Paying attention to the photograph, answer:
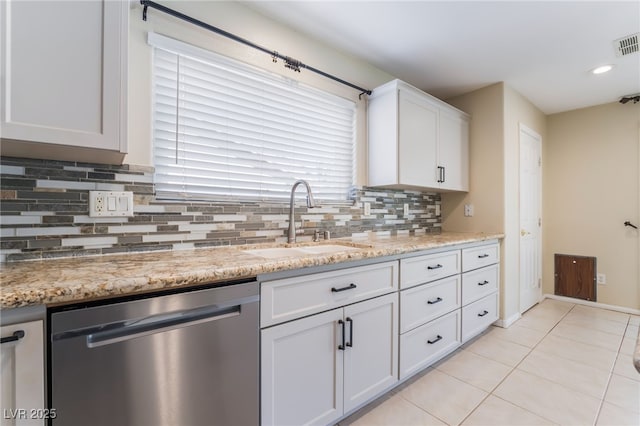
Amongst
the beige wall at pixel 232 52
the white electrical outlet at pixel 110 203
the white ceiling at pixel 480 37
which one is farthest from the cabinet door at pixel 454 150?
the white electrical outlet at pixel 110 203

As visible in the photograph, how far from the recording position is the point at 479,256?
2357 mm

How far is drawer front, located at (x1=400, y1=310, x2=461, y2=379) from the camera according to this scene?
1.71 m

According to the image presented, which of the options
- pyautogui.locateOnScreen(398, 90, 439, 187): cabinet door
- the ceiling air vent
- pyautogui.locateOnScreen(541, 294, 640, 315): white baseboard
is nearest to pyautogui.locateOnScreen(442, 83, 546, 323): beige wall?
pyautogui.locateOnScreen(398, 90, 439, 187): cabinet door

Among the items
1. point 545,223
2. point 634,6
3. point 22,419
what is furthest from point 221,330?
→ point 545,223

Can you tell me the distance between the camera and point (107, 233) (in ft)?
4.26

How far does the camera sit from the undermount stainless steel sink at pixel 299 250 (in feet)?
5.26

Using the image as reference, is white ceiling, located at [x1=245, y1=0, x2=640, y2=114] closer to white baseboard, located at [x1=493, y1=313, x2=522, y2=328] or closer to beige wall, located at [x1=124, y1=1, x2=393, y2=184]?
beige wall, located at [x1=124, y1=1, x2=393, y2=184]

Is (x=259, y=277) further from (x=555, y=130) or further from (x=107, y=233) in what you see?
(x=555, y=130)

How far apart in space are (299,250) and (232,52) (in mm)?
1262

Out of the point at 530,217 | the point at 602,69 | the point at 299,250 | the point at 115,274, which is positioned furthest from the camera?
the point at 530,217

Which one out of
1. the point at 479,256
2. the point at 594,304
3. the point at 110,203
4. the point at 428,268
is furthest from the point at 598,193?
the point at 110,203

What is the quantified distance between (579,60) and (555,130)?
1.53m

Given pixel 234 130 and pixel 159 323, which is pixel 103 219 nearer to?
pixel 159 323

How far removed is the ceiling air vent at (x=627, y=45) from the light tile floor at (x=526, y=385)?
232 centimetres
